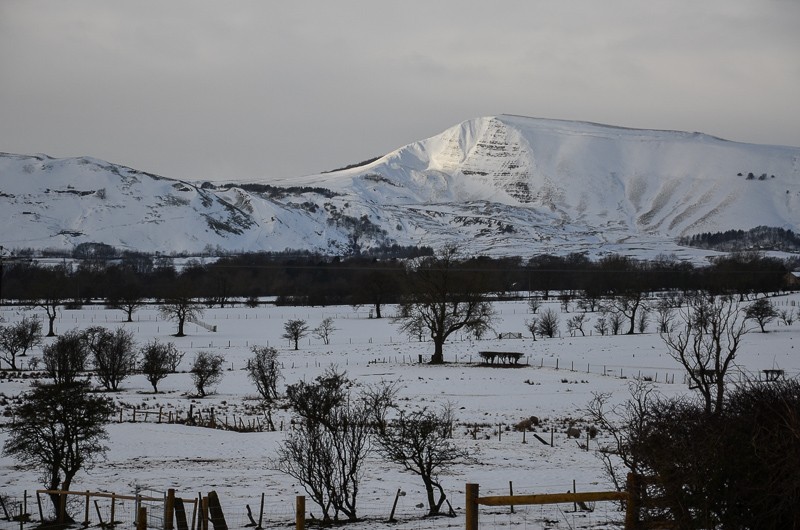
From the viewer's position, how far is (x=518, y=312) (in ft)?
357

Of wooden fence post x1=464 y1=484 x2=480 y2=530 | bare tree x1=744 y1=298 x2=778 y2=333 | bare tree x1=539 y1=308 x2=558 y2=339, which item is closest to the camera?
wooden fence post x1=464 y1=484 x2=480 y2=530

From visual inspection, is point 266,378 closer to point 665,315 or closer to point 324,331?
point 324,331

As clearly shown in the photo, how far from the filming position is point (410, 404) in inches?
1713

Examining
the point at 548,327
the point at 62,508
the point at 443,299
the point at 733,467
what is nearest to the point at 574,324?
the point at 548,327

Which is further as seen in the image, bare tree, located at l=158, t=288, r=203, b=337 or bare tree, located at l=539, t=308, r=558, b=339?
bare tree, located at l=158, t=288, r=203, b=337

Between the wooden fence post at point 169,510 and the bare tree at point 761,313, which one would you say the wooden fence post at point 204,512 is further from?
the bare tree at point 761,313

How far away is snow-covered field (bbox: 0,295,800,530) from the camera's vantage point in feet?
79.3

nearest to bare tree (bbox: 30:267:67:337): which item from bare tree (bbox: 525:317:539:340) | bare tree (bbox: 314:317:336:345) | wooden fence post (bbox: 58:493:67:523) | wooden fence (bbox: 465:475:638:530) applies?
bare tree (bbox: 314:317:336:345)

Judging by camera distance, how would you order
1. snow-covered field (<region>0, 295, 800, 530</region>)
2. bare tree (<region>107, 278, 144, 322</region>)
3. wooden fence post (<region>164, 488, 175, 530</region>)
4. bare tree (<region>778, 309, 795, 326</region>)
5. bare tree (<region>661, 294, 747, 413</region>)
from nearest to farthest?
wooden fence post (<region>164, 488, 175, 530</region>) → bare tree (<region>661, 294, 747, 413</region>) → snow-covered field (<region>0, 295, 800, 530</region>) → bare tree (<region>778, 309, 795, 326</region>) → bare tree (<region>107, 278, 144, 322</region>)

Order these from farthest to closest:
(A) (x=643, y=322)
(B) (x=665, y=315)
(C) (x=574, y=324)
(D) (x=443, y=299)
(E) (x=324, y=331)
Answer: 1. (C) (x=574, y=324)
2. (A) (x=643, y=322)
3. (E) (x=324, y=331)
4. (B) (x=665, y=315)
5. (D) (x=443, y=299)

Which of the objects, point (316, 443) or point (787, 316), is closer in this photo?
point (316, 443)

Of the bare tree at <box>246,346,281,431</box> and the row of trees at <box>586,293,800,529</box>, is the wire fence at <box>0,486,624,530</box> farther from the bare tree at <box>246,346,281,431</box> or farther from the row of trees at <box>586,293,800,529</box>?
the bare tree at <box>246,346,281,431</box>

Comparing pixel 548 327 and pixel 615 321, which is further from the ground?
pixel 615 321

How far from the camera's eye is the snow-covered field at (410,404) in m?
24.2
